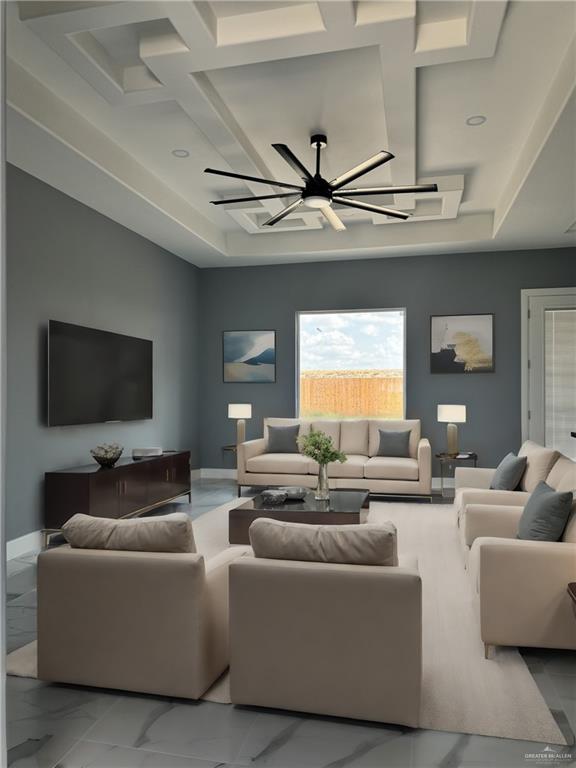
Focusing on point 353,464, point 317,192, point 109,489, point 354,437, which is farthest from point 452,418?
point 109,489

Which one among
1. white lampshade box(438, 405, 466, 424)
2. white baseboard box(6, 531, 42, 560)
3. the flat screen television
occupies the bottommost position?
white baseboard box(6, 531, 42, 560)

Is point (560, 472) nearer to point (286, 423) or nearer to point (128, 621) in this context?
point (128, 621)

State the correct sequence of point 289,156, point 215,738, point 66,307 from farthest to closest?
point 66,307 < point 289,156 < point 215,738

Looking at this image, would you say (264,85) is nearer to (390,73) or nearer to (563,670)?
(390,73)

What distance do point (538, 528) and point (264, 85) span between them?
10.5 ft

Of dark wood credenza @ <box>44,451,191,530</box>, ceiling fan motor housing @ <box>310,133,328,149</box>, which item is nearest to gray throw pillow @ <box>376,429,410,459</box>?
dark wood credenza @ <box>44,451,191,530</box>

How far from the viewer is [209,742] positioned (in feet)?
6.88

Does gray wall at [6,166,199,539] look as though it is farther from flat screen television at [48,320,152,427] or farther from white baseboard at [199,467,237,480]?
white baseboard at [199,467,237,480]

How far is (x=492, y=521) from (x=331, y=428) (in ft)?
12.7

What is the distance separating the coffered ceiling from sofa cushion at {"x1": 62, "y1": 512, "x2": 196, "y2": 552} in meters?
2.52

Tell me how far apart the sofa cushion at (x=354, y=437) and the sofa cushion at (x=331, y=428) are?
0.16 feet

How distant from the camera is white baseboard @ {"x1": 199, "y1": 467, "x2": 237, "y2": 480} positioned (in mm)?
8297

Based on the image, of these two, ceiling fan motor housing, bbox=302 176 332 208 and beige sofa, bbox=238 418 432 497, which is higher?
ceiling fan motor housing, bbox=302 176 332 208

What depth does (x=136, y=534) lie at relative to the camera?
2.44m
